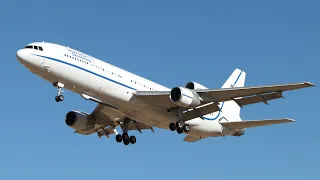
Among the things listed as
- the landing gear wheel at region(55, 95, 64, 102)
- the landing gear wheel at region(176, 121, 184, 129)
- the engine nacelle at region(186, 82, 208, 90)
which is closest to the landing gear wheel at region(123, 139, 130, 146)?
the landing gear wheel at region(176, 121, 184, 129)

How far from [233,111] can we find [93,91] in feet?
46.0

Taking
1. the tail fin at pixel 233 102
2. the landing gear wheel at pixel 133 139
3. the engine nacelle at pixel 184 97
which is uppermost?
the tail fin at pixel 233 102

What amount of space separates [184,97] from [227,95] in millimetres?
2937

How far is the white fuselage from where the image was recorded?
1601 inches

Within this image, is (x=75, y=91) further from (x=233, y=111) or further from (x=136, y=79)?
(x=233, y=111)

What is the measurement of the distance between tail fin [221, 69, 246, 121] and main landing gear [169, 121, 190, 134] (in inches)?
215

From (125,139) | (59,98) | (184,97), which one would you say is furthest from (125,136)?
(59,98)

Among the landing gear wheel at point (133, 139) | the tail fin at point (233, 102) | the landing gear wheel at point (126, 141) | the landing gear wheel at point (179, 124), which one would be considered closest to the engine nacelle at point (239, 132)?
the tail fin at point (233, 102)

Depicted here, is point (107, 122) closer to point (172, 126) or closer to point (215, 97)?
point (172, 126)

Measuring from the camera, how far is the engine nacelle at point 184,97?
42969 mm

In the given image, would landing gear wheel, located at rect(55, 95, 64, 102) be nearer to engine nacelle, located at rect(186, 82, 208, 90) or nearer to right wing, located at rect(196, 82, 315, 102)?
right wing, located at rect(196, 82, 315, 102)

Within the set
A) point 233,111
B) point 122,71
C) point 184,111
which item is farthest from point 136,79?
point 233,111

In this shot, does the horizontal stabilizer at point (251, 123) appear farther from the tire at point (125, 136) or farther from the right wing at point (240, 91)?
the tire at point (125, 136)

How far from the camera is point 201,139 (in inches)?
1987
